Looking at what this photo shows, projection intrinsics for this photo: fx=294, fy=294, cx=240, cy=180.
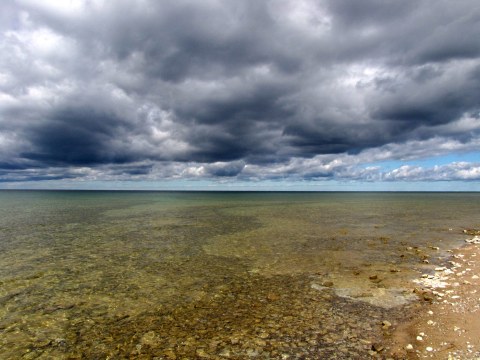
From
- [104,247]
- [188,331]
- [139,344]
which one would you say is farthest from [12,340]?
[104,247]

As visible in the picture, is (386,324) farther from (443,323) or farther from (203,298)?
(203,298)

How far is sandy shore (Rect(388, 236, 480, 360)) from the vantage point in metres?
8.38

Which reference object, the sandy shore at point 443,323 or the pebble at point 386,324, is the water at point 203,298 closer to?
the pebble at point 386,324

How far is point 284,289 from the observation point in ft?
47.5

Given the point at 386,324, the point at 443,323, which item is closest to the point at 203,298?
the point at 386,324

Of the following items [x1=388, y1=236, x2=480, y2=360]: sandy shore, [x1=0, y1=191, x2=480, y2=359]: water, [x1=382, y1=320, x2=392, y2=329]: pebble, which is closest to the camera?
[x1=388, y1=236, x2=480, y2=360]: sandy shore

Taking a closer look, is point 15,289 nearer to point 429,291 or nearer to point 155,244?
point 155,244

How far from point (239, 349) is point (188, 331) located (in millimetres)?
2207

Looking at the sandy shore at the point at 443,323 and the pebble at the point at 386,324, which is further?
the pebble at the point at 386,324

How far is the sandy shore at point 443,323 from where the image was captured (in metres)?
8.38

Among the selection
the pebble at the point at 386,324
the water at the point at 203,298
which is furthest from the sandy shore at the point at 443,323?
the water at the point at 203,298

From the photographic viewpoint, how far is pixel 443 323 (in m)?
10.1

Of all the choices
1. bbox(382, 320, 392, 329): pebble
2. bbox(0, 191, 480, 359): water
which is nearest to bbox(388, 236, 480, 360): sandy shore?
bbox(382, 320, 392, 329): pebble

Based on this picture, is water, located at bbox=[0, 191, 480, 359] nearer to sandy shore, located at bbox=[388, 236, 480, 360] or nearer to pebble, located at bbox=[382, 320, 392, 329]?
pebble, located at bbox=[382, 320, 392, 329]
